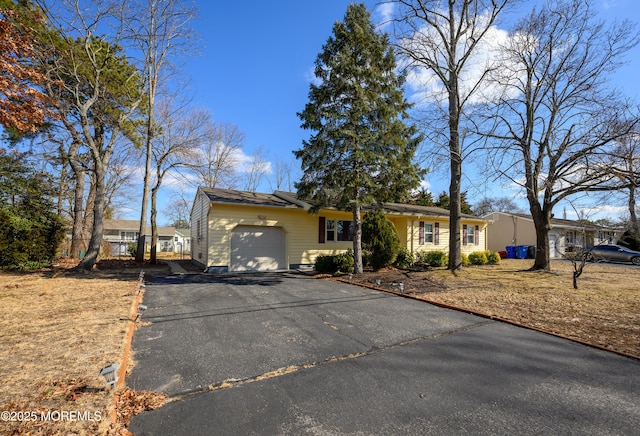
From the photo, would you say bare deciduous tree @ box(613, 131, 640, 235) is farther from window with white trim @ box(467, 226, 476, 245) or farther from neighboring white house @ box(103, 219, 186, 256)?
neighboring white house @ box(103, 219, 186, 256)

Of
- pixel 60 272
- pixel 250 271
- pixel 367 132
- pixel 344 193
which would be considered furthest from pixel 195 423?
pixel 60 272

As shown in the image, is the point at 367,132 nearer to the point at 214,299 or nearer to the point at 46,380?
the point at 214,299

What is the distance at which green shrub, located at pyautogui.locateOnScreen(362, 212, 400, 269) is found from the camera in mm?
12719

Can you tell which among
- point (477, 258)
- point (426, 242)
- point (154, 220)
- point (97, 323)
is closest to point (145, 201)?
point (154, 220)

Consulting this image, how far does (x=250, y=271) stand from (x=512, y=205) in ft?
167

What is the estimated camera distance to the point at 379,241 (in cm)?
1269

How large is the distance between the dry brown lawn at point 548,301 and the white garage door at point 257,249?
467 cm

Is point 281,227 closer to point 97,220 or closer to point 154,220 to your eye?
point 97,220

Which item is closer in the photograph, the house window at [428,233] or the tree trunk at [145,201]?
the tree trunk at [145,201]

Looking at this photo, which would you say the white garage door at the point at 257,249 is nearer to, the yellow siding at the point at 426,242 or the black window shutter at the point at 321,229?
the black window shutter at the point at 321,229

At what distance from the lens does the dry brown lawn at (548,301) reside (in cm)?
522

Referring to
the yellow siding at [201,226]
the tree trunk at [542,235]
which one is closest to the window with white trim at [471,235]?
the tree trunk at [542,235]

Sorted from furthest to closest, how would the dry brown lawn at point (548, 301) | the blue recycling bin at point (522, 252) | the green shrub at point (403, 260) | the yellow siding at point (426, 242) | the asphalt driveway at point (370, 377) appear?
the blue recycling bin at point (522, 252), the yellow siding at point (426, 242), the green shrub at point (403, 260), the dry brown lawn at point (548, 301), the asphalt driveway at point (370, 377)

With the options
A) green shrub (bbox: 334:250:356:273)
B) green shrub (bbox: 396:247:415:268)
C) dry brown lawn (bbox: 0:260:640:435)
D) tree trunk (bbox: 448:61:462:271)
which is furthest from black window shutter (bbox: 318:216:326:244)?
tree trunk (bbox: 448:61:462:271)
